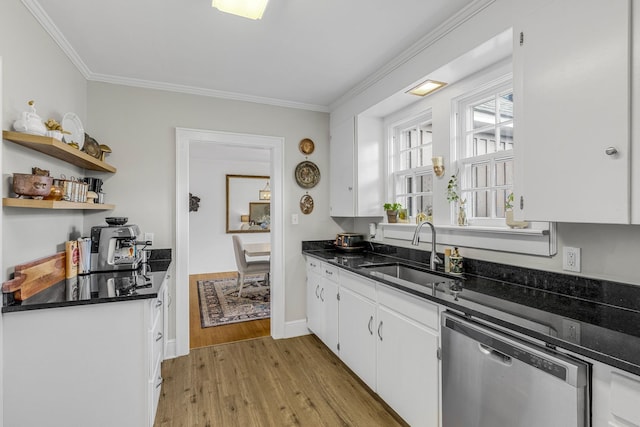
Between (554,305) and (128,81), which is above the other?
(128,81)

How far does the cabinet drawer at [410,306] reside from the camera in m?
1.65

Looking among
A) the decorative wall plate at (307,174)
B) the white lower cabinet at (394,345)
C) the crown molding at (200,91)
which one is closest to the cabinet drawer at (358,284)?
the white lower cabinet at (394,345)

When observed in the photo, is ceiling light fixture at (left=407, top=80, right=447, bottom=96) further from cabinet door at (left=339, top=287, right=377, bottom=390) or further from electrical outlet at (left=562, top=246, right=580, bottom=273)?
cabinet door at (left=339, top=287, right=377, bottom=390)

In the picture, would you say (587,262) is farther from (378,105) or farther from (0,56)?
(0,56)

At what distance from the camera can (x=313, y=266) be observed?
10.7ft

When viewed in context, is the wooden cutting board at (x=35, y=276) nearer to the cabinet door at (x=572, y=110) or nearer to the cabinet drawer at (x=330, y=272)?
the cabinet drawer at (x=330, y=272)

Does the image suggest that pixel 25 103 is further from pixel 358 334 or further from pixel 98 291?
pixel 358 334

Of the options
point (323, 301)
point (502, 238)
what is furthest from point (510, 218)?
point (323, 301)

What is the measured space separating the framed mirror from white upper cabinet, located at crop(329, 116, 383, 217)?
3.69m

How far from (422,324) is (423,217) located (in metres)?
1.09

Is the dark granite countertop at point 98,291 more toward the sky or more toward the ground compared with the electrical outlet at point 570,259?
more toward the ground

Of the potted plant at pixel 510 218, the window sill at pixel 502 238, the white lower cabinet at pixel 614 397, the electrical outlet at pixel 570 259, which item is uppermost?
the potted plant at pixel 510 218

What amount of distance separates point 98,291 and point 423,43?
258 cm

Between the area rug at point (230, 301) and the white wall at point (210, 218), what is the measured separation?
2.41 ft
